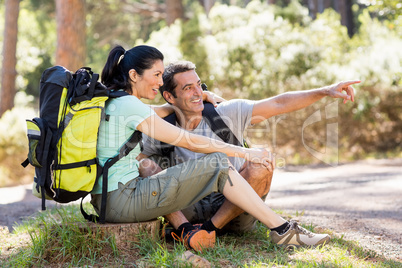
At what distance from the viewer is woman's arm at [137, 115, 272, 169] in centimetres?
324

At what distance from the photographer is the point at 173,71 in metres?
4.15

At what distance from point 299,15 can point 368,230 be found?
35.9ft

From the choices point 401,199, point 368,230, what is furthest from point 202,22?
point 368,230

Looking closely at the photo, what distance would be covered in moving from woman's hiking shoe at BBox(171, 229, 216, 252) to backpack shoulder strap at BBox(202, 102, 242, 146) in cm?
89

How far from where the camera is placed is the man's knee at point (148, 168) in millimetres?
3642

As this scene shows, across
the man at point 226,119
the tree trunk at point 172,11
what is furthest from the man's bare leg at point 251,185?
the tree trunk at point 172,11

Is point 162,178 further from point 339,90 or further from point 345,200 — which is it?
point 345,200

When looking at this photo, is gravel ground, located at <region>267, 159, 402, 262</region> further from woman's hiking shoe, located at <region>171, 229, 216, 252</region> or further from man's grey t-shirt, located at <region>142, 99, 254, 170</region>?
woman's hiking shoe, located at <region>171, 229, 216, 252</region>

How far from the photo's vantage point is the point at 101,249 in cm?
331

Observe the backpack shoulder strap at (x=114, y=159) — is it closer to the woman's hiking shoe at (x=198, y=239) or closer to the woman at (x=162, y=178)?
the woman at (x=162, y=178)

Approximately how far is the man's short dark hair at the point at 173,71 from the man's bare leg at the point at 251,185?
3.44 feet

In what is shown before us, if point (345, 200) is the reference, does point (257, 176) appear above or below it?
above

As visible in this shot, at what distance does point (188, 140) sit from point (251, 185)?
633 millimetres

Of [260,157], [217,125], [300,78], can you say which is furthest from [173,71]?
[300,78]
